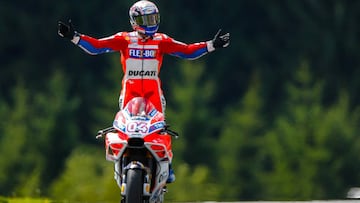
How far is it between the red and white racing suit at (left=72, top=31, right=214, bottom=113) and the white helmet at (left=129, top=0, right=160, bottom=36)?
106 millimetres

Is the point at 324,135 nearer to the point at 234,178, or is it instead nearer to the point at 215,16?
the point at 234,178

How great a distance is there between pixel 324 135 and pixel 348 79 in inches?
694

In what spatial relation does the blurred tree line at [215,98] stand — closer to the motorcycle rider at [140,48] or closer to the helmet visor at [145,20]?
the motorcycle rider at [140,48]

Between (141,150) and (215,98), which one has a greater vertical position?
→ (215,98)

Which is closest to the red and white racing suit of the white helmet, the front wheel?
the white helmet

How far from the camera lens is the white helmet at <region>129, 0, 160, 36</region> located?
14617mm

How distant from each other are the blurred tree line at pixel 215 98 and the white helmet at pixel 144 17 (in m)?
31.9

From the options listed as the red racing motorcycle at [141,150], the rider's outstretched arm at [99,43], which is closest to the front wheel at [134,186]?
the red racing motorcycle at [141,150]

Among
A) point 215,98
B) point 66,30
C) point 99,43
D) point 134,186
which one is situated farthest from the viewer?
point 215,98

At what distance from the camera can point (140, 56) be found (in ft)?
48.1

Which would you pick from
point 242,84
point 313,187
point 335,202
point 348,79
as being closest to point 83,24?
point 242,84

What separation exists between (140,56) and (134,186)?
1481 millimetres

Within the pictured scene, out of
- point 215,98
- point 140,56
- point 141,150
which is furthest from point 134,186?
point 215,98

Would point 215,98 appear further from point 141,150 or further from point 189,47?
point 141,150
